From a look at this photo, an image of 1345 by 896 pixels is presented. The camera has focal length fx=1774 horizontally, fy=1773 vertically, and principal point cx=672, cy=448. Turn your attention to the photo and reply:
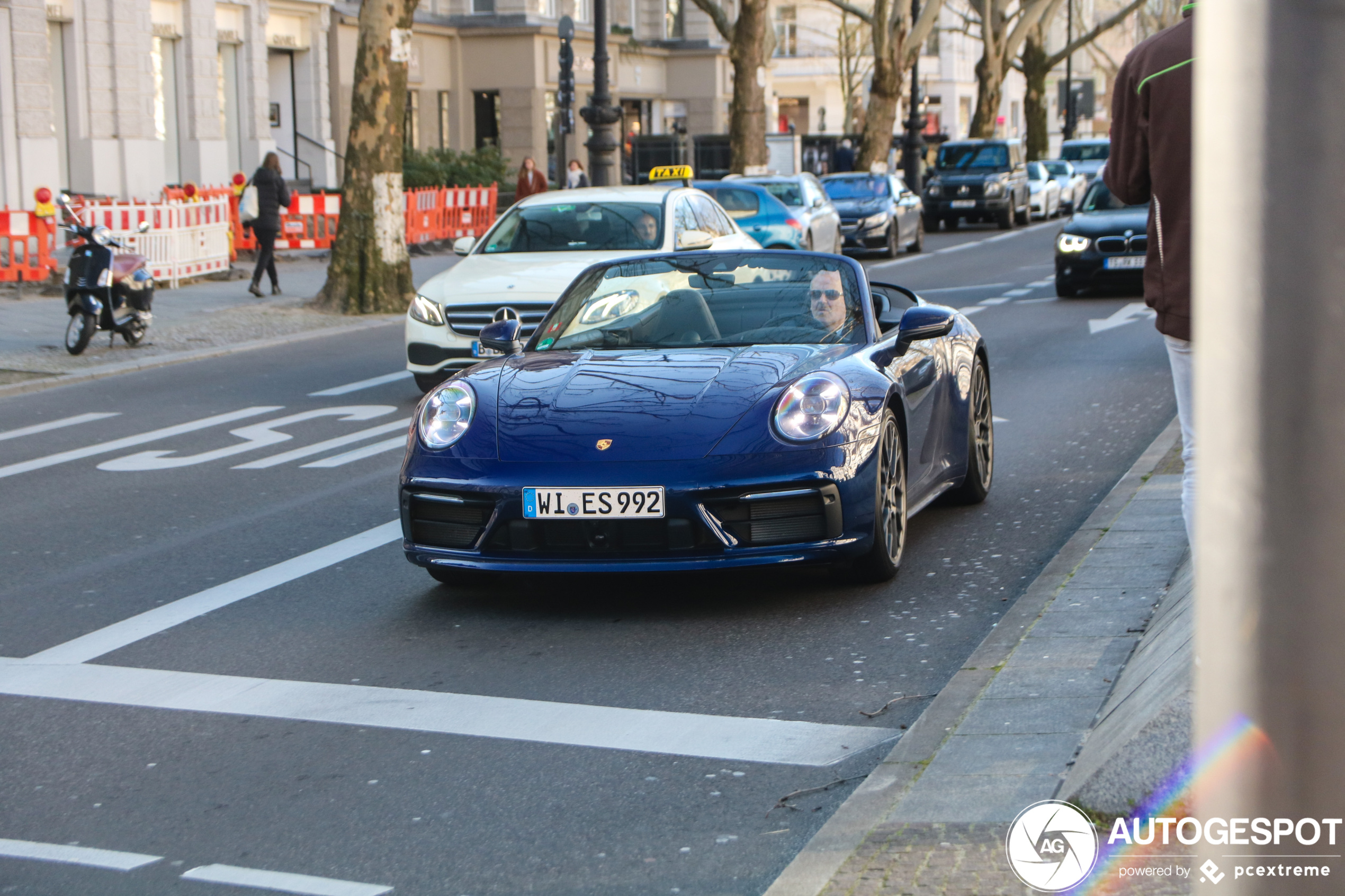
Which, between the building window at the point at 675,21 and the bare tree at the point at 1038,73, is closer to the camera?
the building window at the point at 675,21

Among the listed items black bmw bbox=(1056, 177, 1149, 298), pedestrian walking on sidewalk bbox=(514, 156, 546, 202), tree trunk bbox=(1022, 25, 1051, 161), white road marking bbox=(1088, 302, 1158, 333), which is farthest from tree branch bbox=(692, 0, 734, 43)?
tree trunk bbox=(1022, 25, 1051, 161)

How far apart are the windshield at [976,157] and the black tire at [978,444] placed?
1268 inches

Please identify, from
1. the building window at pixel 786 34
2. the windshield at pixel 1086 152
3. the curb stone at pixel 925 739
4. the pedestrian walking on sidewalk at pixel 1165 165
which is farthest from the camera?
the building window at pixel 786 34

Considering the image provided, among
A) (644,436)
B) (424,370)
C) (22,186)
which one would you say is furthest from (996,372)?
(22,186)

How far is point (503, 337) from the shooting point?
297 inches

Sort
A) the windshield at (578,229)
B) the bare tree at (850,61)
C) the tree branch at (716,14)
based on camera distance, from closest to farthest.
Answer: the windshield at (578,229), the tree branch at (716,14), the bare tree at (850,61)

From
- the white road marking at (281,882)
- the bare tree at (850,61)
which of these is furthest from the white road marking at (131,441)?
the bare tree at (850,61)

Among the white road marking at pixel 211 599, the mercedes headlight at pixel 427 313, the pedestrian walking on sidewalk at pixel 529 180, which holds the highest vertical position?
the pedestrian walking on sidewalk at pixel 529 180

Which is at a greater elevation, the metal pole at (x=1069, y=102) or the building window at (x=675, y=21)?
the building window at (x=675, y=21)

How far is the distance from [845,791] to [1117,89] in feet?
6.72

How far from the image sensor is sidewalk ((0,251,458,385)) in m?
15.3

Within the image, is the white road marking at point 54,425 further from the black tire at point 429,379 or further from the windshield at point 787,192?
the windshield at point 787,192

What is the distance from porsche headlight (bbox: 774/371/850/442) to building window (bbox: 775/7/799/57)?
277 feet

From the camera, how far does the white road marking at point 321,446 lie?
9992 millimetres
